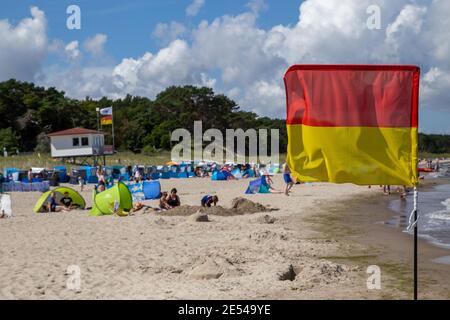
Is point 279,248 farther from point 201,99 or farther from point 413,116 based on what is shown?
point 201,99

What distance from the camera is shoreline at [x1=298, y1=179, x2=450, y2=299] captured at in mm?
7727

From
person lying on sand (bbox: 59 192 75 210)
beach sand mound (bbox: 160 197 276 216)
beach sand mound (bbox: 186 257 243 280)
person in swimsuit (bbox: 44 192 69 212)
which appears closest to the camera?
beach sand mound (bbox: 186 257 243 280)

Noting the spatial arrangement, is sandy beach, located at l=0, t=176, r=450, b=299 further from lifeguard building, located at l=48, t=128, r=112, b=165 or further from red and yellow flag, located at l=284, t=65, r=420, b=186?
lifeguard building, located at l=48, t=128, r=112, b=165

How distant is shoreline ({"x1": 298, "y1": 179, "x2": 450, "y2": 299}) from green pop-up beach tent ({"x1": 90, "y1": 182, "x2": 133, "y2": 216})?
Answer: 5644 millimetres

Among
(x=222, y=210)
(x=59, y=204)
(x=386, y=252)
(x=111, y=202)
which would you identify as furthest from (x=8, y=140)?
(x=386, y=252)

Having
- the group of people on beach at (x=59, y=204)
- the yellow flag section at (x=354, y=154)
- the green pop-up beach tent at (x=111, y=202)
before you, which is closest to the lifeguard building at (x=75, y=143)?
the group of people on beach at (x=59, y=204)

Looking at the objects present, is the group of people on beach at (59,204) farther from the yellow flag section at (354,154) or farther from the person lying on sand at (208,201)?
the yellow flag section at (354,154)

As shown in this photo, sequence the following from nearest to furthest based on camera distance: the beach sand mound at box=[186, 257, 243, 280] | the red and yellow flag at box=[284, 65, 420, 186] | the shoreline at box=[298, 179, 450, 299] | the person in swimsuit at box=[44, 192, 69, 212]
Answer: the red and yellow flag at box=[284, 65, 420, 186], the shoreline at box=[298, 179, 450, 299], the beach sand mound at box=[186, 257, 243, 280], the person in swimsuit at box=[44, 192, 69, 212]

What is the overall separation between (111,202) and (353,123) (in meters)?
12.4

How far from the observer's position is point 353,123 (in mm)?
4848

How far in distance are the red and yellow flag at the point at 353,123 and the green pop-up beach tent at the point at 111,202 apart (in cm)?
1188

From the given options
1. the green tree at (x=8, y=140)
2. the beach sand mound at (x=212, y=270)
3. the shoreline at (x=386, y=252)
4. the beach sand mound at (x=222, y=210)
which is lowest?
the shoreline at (x=386, y=252)

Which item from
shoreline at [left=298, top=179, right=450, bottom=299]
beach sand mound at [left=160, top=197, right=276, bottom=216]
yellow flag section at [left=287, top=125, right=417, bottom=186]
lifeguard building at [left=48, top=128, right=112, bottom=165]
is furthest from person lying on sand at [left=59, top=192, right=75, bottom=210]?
lifeguard building at [left=48, top=128, right=112, bottom=165]

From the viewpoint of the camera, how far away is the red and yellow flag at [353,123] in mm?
4707
